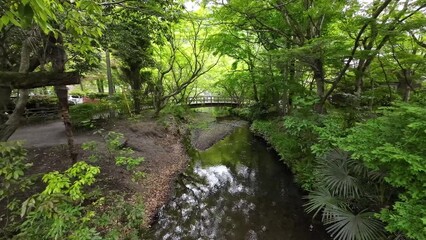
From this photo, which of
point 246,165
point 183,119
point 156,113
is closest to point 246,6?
point 246,165

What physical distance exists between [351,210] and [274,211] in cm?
216

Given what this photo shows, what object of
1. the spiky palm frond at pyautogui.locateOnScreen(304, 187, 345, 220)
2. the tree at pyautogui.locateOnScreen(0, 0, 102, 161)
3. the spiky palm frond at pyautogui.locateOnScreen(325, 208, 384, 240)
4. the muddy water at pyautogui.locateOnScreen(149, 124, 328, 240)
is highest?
the tree at pyautogui.locateOnScreen(0, 0, 102, 161)

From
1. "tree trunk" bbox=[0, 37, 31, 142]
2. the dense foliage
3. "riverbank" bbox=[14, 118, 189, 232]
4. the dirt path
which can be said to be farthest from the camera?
the dirt path

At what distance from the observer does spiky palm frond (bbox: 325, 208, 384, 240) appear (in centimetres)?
422

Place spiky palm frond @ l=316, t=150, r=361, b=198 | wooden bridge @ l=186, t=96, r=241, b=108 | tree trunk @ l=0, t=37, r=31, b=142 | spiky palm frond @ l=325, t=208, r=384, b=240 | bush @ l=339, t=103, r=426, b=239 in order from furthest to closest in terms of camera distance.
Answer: wooden bridge @ l=186, t=96, r=241, b=108 → spiky palm frond @ l=316, t=150, r=361, b=198 → tree trunk @ l=0, t=37, r=31, b=142 → spiky palm frond @ l=325, t=208, r=384, b=240 → bush @ l=339, t=103, r=426, b=239

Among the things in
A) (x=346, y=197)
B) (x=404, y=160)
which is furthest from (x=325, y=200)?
(x=404, y=160)

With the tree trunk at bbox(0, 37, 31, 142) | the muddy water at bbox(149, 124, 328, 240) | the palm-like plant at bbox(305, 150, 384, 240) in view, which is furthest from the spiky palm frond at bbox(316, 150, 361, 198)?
the tree trunk at bbox(0, 37, 31, 142)

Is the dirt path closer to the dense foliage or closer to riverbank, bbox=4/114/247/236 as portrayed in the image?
riverbank, bbox=4/114/247/236

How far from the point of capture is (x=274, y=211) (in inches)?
259

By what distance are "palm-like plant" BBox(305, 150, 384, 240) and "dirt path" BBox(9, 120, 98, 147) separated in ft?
27.8

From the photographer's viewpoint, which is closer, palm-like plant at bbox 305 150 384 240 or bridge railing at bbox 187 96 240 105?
palm-like plant at bbox 305 150 384 240

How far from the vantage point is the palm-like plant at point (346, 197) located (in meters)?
4.34

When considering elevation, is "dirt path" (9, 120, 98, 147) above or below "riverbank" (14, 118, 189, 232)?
above

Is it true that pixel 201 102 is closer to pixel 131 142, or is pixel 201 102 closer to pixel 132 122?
pixel 132 122
